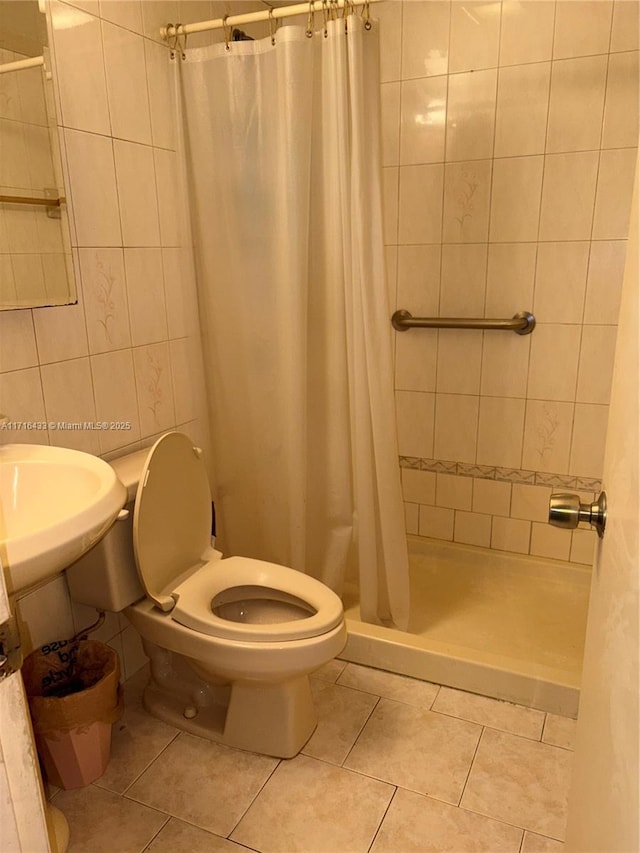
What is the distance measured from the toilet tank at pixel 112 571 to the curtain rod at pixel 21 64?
38.1 inches

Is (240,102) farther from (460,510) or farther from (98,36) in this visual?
(460,510)

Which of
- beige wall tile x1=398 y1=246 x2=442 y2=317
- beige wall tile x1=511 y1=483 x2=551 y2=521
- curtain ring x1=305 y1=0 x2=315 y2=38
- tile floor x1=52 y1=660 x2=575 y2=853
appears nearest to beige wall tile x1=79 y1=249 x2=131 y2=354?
curtain ring x1=305 y1=0 x2=315 y2=38

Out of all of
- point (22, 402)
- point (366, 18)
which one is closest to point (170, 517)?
point (22, 402)

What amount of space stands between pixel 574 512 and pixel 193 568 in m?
1.26

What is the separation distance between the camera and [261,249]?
1.95 metres

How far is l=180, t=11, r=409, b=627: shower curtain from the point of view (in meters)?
1.76

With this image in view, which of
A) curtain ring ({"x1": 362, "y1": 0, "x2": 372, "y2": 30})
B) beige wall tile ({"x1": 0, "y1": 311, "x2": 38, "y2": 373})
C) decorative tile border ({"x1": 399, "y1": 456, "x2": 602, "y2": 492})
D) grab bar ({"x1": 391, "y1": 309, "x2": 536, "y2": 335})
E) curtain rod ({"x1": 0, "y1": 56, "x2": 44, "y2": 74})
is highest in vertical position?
curtain ring ({"x1": 362, "y1": 0, "x2": 372, "y2": 30})

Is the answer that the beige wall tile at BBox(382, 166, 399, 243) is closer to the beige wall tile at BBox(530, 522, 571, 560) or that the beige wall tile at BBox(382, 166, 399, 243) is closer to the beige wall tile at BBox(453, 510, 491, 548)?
the beige wall tile at BBox(453, 510, 491, 548)

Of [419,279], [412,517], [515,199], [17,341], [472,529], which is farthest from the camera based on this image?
[412,517]

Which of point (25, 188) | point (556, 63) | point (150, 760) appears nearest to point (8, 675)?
point (25, 188)

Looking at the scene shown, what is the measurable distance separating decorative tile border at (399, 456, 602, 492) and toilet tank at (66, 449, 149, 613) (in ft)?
4.65

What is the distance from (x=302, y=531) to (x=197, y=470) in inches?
18.3

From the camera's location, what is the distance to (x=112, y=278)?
5.82ft

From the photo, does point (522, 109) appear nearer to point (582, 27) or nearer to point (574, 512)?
point (582, 27)
